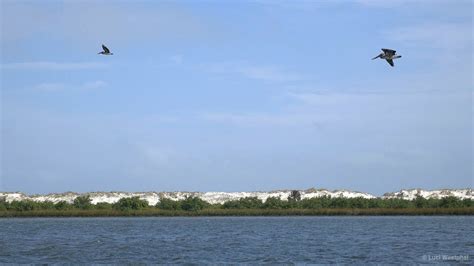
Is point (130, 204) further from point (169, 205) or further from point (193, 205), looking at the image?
point (193, 205)

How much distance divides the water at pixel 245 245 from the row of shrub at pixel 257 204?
2726 cm

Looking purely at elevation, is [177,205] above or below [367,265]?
above

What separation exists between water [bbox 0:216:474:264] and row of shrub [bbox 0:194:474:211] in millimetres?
27261

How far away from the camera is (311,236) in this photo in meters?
56.0

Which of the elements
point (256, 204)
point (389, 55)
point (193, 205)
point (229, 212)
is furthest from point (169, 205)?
point (389, 55)

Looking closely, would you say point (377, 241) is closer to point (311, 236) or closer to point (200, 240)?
point (311, 236)

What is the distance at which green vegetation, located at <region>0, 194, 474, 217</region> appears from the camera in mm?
90875

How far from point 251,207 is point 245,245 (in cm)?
5082

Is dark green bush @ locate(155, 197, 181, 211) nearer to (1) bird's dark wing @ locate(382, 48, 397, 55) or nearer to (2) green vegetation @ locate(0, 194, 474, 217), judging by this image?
(2) green vegetation @ locate(0, 194, 474, 217)

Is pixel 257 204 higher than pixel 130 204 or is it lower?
higher

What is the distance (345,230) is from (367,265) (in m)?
25.9

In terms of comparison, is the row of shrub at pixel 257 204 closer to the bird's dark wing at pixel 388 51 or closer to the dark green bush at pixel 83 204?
the dark green bush at pixel 83 204

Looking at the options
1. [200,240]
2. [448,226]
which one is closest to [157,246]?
[200,240]

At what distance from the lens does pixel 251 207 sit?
99.4 metres
